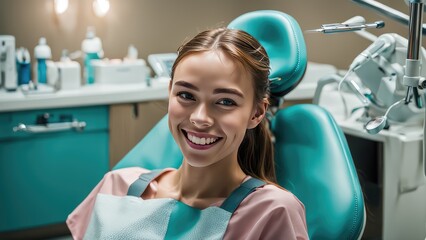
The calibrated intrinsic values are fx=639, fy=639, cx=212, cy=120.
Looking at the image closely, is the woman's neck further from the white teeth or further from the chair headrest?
the chair headrest

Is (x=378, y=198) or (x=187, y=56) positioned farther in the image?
(x=378, y=198)

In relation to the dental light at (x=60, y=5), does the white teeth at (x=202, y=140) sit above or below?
below

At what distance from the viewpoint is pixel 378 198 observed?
2693mm

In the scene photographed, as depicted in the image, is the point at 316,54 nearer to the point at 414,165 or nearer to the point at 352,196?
the point at 414,165

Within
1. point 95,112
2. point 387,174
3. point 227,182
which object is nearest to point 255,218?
point 227,182

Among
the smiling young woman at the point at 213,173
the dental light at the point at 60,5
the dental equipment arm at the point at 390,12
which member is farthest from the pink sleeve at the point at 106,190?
the dental light at the point at 60,5

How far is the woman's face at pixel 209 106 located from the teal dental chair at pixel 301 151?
1.07 feet

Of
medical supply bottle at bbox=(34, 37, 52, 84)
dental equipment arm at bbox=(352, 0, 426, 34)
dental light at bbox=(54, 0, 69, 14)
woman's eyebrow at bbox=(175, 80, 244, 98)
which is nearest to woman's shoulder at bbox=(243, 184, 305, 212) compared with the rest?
woman's eyebrow at bbox=(175, 80, 244, 98)

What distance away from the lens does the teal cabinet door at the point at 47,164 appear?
9.71ft

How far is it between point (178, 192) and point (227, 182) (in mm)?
148

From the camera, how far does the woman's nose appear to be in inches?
56.4

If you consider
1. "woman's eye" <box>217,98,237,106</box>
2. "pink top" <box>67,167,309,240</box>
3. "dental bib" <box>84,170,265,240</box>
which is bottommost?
"dental bib" <box>84,170,265,240</box>

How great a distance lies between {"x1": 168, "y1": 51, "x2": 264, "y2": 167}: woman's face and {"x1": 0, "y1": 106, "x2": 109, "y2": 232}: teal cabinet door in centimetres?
162

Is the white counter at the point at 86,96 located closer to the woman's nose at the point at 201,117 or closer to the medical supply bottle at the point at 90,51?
the medical supply bottle at the point at 90,51
